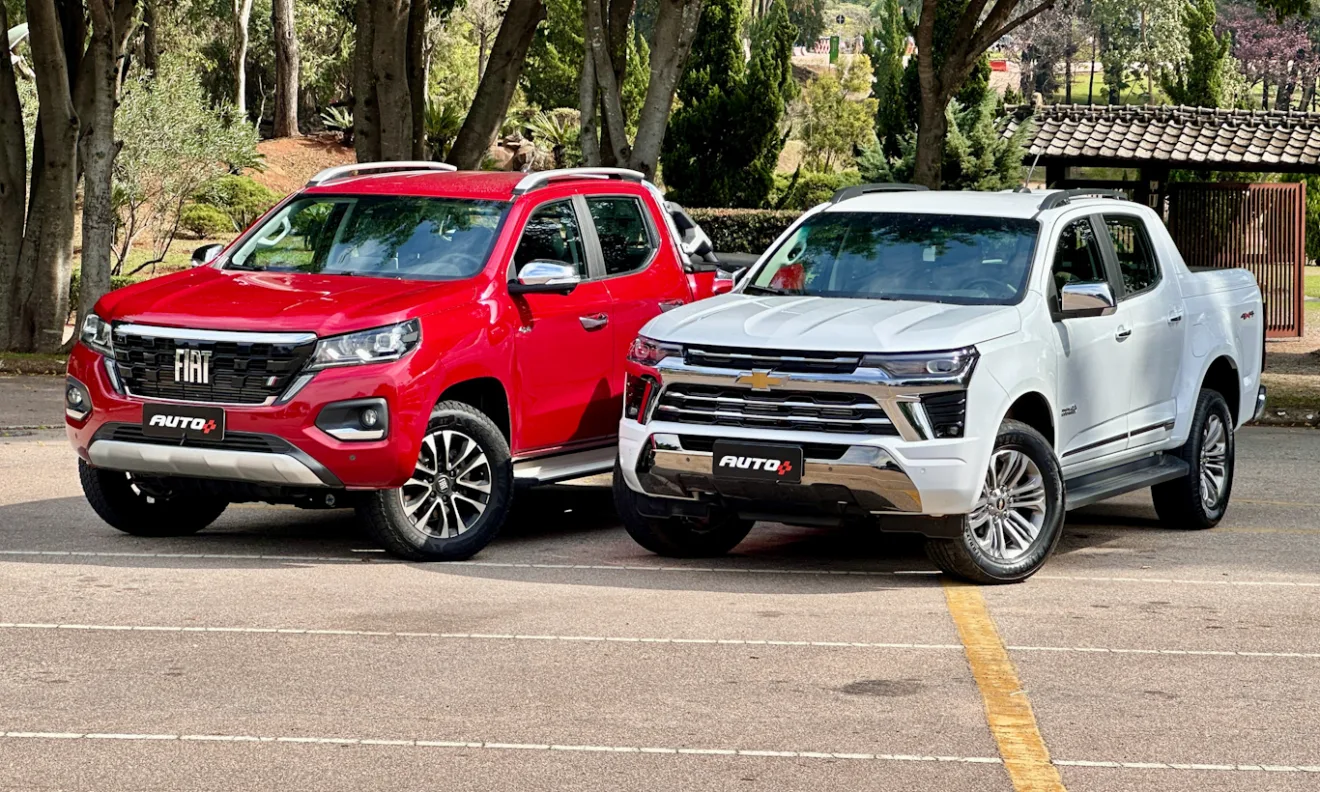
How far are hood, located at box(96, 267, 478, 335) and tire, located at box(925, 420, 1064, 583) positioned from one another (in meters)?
2.75

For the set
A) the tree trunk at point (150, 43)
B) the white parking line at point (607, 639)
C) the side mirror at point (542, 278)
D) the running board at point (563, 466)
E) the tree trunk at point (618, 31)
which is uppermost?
the tree trunk at point (150, 43)

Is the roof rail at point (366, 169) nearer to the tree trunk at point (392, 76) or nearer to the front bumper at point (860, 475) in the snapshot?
the front bumper at point (860, 475)

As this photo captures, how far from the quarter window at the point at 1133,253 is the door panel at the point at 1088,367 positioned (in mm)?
283

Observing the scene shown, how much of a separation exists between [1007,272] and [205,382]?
397 cm

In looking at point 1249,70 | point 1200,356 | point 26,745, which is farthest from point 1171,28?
point 26,745

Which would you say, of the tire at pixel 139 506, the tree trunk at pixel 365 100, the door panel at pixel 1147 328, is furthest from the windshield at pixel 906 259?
the tree trunk at pixel 365 100

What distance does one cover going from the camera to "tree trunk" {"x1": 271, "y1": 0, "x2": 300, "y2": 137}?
55562 mm

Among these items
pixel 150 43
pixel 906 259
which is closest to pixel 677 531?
pixel 906 259

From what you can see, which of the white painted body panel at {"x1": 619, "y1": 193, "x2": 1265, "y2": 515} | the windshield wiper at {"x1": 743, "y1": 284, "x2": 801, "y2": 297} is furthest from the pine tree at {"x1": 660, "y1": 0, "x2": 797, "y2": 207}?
the windshield wiper at {"x1": 743, "y1": 284, "x2": 801, "y2": 297}

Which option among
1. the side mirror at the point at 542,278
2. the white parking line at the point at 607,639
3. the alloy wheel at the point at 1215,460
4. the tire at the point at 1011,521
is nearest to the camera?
the white parking line at the point at 607,639

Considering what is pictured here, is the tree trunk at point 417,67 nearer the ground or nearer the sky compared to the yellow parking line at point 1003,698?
nearer the sky

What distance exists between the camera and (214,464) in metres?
9.20

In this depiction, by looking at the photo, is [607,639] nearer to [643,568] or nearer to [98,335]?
[643,568]

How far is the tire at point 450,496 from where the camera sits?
945 cm
